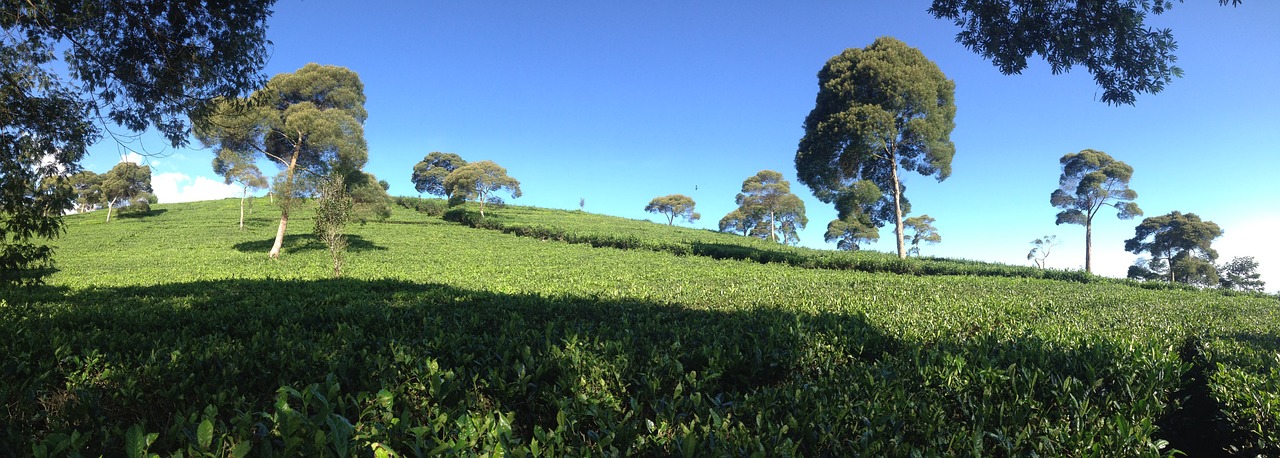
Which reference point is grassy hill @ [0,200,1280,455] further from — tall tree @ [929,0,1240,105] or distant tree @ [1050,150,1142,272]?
distant tree @ [1050,150,1142,272]

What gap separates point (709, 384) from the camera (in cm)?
344

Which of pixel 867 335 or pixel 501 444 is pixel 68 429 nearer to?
pixel 501 444

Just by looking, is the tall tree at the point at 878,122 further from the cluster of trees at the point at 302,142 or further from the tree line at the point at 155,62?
the cluster of trees at the point at 302,142

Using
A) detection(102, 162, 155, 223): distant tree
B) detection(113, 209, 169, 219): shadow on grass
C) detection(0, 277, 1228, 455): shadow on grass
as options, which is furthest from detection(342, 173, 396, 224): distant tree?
detection(113, 209, 169, 219): shadow on grass

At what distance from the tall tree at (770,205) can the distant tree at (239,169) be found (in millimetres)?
52865

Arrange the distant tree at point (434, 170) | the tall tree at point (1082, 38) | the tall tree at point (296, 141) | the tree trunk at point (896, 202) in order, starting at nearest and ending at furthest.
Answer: the tall tree at point (1082, 38) < the tall tree at point (296, 141) < the tree trunk at point (896, 202) < the distant tree at point (434, 170)

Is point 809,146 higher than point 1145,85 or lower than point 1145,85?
higher

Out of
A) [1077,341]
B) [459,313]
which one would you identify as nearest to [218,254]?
[459,313]

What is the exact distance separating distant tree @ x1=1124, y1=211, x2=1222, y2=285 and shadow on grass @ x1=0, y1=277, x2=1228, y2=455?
173ft

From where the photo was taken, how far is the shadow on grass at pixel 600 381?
103 inches

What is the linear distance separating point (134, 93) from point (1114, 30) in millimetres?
13438

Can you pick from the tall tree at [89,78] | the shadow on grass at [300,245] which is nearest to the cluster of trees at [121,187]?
the shadow on grass at [300,245]

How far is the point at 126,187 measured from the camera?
43.9 m

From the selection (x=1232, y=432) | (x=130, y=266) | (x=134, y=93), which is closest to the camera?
(x=1232, y=432)
